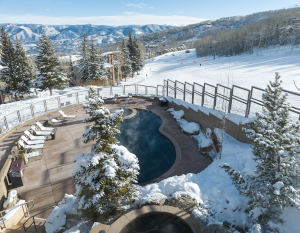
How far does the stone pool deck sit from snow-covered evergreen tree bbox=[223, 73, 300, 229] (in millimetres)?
4635

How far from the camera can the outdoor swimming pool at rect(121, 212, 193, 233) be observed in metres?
6.02

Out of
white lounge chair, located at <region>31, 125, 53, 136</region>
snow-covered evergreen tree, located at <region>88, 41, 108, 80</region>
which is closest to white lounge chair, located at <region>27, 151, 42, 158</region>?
white lounge chair, located at <region>31, 125, 53, 136</region>

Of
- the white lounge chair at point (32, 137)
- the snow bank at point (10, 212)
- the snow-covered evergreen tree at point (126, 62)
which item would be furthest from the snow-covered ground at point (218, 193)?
the snow-covered evergreen tree at point (126, 62)

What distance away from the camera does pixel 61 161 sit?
10.7 metres

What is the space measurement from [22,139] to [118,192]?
8.60 meters

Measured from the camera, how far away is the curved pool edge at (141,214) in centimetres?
591

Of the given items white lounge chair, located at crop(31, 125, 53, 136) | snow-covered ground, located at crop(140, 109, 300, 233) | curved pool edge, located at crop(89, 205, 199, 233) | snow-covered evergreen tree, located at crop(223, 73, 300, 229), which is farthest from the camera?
white lounge chair, located at crop(31, 125, 53, 136)

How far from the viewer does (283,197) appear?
497cm

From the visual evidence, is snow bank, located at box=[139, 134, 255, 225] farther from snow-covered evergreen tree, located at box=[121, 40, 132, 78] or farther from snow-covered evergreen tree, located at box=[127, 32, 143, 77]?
snow-covered evergreen tree, located at box=[127, 32, 143, 77]

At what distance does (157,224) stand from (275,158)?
3768mm

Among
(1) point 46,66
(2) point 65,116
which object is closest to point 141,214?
(2) point 65,116

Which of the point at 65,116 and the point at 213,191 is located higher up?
the point at 65,116

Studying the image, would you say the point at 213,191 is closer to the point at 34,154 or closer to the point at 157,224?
the point at 157,224

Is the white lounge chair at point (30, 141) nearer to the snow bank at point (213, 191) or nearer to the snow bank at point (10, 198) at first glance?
the snow bank at point (10, 198)
